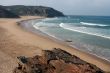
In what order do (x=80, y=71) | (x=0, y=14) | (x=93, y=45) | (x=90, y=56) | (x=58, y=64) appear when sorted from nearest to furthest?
(x=80, y=71), (x=58, y=64), (x=90, y=56), (x=93, y=45), (x=0, y=14)

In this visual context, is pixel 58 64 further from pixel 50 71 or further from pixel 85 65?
pixel 85 65

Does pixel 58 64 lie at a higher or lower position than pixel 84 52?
higher

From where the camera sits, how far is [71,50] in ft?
71.6

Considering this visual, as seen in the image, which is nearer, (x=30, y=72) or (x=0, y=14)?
(x=30, y=72)

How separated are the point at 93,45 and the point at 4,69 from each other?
12311 mm

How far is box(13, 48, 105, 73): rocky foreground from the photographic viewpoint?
942 centimetres

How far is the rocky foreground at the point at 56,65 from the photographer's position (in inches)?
371

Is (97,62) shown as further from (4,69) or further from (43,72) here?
(43,72)

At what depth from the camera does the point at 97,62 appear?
17.9 metres

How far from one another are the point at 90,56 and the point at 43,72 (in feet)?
32.8

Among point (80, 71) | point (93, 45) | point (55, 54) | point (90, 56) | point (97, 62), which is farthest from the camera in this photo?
point (93, 45)

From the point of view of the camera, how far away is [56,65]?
10.0 m

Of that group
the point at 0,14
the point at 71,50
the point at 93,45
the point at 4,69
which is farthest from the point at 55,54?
the point at 0,14

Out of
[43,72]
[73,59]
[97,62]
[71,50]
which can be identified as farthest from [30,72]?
[71,50]
